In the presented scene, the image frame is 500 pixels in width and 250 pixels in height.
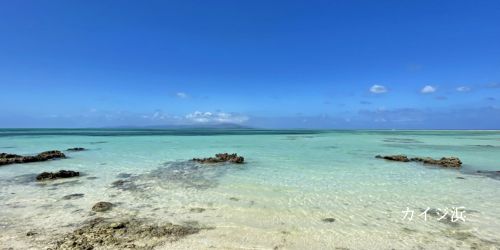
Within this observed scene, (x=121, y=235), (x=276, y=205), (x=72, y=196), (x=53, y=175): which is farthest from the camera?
(x=53, y=175)

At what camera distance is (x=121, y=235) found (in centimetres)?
589

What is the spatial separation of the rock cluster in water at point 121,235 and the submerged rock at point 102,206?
0.81 m

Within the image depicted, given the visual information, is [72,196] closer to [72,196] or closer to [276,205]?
[72,196]

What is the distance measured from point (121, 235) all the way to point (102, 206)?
96.4 inches

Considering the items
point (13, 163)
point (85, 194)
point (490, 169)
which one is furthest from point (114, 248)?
point (490, 169)

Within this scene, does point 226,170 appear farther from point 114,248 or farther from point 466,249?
point 466,249

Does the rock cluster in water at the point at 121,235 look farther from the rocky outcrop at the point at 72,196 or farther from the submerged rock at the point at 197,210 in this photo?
the rocky outcrop at the point at 72,196

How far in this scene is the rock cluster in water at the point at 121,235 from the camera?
17.8ft

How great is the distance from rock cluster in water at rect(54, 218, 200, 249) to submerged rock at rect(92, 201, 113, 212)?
2.65 feet

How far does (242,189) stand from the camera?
10.4m

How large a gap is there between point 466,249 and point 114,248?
6.46m

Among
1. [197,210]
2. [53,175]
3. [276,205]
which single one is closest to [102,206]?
[197,210]

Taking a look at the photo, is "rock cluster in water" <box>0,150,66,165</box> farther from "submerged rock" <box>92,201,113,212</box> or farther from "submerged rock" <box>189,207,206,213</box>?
"submerged rock" <box>189,207,206,213</box>

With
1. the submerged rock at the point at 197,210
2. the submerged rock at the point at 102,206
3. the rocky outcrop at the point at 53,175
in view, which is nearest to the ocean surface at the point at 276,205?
the submerged rock at the point at 197,210
